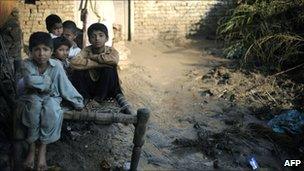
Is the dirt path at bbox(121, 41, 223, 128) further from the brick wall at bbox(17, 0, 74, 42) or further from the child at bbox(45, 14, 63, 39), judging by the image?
the brick wall at bbox(17, 0, 74, 42)

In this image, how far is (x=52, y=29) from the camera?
5.82 m

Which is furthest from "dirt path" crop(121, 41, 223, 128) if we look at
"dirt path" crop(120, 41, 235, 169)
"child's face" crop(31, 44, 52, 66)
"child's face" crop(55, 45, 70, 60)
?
"child's face" crop(31, 44, 52, 66)

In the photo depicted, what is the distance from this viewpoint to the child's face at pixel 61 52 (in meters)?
4.92

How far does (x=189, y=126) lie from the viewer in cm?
587

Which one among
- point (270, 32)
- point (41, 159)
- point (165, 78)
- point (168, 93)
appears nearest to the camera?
point (41, 159)

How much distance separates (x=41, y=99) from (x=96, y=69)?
3.90 ft

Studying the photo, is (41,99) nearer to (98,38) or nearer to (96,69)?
(96,69)

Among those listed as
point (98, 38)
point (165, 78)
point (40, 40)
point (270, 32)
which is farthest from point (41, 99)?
point (270, 32)

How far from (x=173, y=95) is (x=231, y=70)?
1.47 metres

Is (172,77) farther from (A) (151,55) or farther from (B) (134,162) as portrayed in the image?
(B) (134,162)

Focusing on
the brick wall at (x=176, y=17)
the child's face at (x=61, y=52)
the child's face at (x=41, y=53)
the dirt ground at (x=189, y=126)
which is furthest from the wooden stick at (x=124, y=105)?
the brick wall at (x=176, y=17)

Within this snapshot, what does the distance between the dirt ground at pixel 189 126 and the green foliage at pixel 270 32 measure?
0.46 meters

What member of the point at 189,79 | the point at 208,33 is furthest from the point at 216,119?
the point at 208,33

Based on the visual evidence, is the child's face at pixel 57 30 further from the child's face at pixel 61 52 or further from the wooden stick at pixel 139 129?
the wooden stick at pixel 139 129
